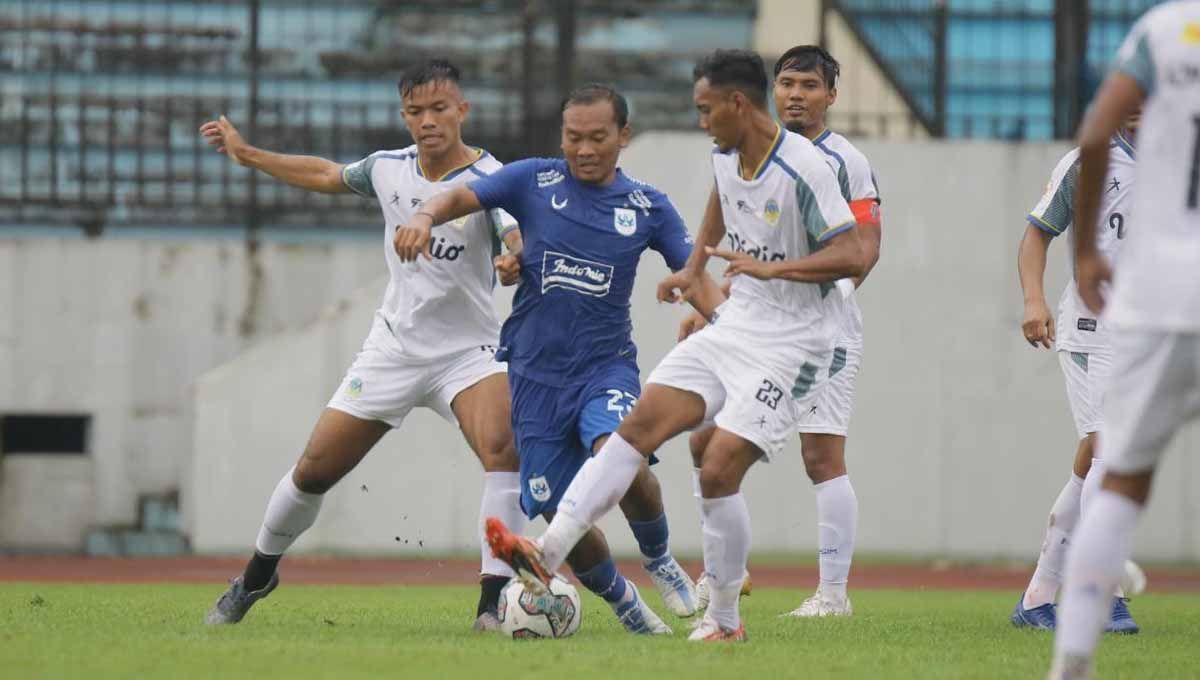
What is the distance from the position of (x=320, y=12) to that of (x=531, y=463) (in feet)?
36.2

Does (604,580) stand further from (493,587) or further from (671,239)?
(671,239)

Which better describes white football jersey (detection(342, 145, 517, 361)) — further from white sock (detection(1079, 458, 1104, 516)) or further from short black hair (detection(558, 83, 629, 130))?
white sock (detection(1079, 458, 1104, 516))

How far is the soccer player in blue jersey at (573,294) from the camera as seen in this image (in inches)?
284

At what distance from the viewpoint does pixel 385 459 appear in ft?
48.5

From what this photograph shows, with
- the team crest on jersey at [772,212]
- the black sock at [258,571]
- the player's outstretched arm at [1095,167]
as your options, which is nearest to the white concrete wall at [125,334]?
the black sock at [258,571]

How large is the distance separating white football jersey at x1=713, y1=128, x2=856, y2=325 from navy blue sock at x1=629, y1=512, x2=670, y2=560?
3.86 ft

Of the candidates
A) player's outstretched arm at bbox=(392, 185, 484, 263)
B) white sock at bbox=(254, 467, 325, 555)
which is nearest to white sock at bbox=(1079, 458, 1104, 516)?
player's outstretched arm at bbox=(392, 185, 484, 263)

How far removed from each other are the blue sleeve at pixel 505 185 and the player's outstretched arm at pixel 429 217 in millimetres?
43

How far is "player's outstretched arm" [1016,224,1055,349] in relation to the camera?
7965 mm

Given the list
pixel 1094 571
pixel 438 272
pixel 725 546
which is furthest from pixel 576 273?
pixel 1094 571

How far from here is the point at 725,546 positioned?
6645mm

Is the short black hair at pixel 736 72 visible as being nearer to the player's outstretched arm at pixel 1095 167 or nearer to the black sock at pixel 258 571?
the player's outstretched arm at pixel 1095 167

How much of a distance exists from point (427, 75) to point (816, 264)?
2021 millimetres

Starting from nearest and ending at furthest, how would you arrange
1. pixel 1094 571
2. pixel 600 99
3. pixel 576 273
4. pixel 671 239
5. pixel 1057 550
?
pixel 1094 571 → pixel 600 99 → pixel 576 273 → pixel 671 239 → pixel 1057 550
